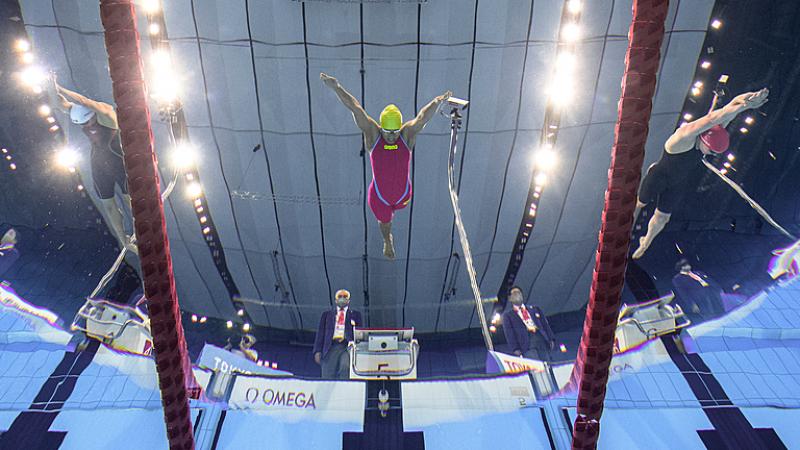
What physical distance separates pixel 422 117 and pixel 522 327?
812 millimetres

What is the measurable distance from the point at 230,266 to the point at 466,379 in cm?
86

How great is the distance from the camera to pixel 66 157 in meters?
1.68

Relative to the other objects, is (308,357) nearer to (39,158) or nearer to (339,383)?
(339,383)

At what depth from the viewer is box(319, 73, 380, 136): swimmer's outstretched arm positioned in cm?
152

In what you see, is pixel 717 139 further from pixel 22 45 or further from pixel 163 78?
pixel 22 45

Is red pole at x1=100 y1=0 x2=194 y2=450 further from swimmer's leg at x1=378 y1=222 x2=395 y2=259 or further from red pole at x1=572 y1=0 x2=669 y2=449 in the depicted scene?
red pole at x1=572 y1=0 x2=669 y2=449

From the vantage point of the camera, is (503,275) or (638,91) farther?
(503,275)

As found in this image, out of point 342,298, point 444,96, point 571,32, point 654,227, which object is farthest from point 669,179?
point 342,298

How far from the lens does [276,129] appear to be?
1604 millimetres

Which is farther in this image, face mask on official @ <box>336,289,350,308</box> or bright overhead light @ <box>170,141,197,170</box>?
face mask on official @ <box>336,289,350,308</box>

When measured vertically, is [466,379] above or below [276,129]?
below

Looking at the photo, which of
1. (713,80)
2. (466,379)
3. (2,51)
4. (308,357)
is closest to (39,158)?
(2,51)

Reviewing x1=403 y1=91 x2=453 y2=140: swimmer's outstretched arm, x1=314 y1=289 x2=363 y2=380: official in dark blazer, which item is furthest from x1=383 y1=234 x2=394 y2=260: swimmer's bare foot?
x1=403 y1=91 x2=453 y2=140: swimmer's outstretched arm

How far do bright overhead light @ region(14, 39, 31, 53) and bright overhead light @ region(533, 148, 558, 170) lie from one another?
1.54 metres
